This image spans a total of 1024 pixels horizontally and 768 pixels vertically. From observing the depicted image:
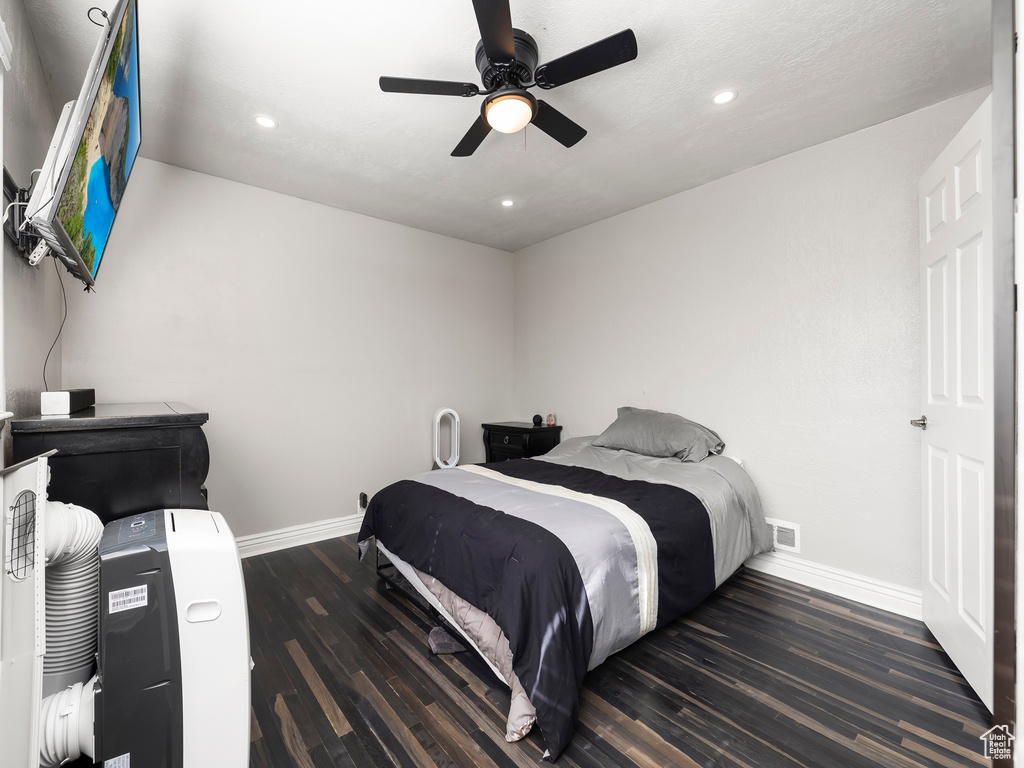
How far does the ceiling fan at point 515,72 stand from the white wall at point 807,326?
173cm

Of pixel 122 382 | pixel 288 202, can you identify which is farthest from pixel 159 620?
pixel 288 202

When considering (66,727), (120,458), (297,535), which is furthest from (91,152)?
(297,535)

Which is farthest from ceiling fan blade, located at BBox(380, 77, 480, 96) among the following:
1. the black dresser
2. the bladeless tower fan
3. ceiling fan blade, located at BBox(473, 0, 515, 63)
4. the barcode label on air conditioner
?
the barcode label on air conditioner

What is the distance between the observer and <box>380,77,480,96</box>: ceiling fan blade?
1.80 meters

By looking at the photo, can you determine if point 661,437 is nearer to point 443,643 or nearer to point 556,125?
point 443,643

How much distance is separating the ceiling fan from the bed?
1.72 meters

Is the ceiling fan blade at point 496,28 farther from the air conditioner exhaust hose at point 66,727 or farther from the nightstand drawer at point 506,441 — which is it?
the nightstand drawer at point 506,441

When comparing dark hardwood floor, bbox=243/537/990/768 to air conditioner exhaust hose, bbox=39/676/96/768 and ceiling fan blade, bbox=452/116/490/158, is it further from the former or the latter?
ceiling fan blade, bbox=452/116/490/158

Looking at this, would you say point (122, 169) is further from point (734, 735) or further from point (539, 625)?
point (734, 735)

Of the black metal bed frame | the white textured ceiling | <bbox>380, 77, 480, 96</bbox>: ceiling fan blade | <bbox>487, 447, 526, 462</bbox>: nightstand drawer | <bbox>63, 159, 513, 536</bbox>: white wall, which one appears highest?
the white textured ceiling

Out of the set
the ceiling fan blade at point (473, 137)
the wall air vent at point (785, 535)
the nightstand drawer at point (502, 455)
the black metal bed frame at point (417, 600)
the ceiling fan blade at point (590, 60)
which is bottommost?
the black metal bed frame at point (417, 600)

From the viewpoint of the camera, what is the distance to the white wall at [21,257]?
154 centimetres

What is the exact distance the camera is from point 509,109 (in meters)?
1.85

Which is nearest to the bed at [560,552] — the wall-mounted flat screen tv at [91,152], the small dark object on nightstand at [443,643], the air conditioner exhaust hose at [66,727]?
the small dark object on nightstand at [443,643]
